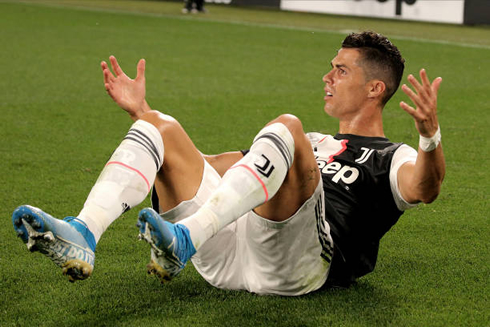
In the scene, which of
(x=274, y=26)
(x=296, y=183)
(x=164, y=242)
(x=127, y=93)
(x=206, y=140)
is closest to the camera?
(x=164, y=242)

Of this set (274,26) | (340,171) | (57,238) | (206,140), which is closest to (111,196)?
(57,238)

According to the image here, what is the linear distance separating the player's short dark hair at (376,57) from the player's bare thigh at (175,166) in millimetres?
775

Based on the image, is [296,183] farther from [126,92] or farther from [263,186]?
[126,92]

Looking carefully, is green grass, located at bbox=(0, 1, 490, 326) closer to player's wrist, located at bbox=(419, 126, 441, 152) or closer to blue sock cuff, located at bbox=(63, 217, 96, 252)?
blue sock cuff, located at bbox=(63, 217, 96, 252)

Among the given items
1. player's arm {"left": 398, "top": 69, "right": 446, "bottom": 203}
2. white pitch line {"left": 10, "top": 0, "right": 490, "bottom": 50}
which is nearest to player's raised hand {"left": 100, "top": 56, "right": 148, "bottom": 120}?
player's arm {"left": 398, "top": 69, "right": 446, "bottom": 203}

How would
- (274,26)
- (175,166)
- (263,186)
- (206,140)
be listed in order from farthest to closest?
(274,26)
(206,140)
(175,166)
(263,186)

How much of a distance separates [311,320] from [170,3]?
16.7m

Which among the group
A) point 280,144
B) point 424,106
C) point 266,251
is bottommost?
point 266,251

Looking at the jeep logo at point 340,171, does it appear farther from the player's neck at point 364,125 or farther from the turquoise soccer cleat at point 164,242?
the turquoise soccer cleat at point 164,242

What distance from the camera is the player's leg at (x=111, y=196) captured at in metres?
2.08

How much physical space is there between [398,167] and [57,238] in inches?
44.0

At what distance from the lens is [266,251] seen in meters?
2.52

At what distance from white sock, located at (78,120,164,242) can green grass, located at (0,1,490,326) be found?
0.40 m

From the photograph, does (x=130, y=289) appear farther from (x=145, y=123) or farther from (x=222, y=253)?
(x=145, y=123)
